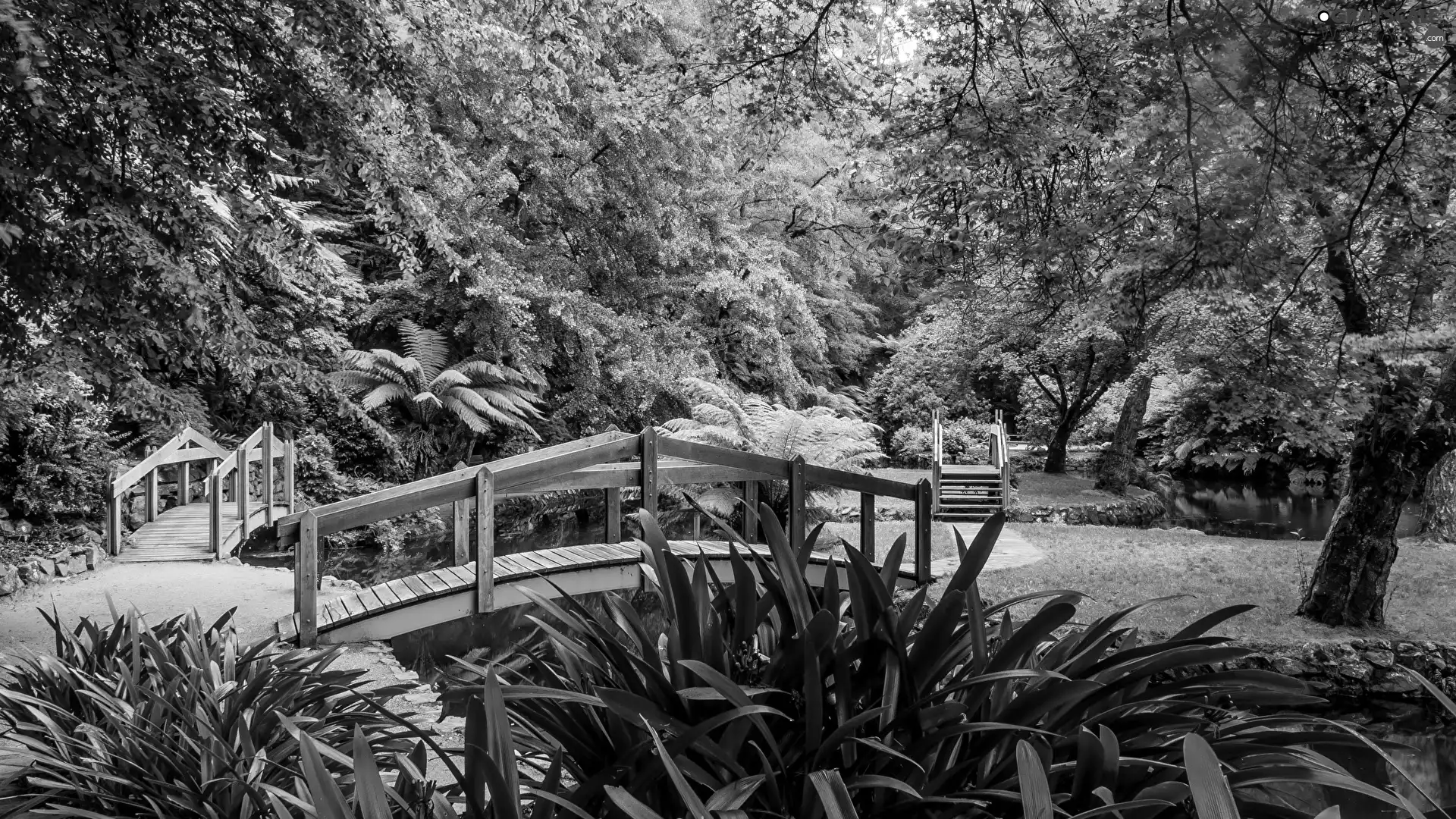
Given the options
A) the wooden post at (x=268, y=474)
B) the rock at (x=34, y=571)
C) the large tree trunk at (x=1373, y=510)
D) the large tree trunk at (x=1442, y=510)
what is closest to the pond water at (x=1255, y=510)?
the large tree trunk at (x=1442, y=510)

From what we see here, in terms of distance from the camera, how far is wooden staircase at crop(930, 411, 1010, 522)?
1388 centimetres

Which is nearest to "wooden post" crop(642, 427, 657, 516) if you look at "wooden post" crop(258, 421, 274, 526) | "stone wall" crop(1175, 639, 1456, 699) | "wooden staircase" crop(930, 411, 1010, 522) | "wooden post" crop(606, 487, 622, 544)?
"wooden post" crop(606, 487, 622, 544)

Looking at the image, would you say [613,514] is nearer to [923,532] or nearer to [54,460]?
[923,532]

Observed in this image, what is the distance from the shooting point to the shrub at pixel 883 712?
1.38m

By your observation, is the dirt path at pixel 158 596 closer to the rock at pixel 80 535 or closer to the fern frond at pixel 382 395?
the rock at pixel 80 535

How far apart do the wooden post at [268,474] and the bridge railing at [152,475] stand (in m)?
0.63

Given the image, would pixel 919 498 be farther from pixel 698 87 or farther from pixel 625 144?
pixel 625 144

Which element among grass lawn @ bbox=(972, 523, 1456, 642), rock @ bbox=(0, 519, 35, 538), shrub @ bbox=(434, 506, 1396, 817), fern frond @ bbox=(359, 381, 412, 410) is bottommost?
grass lawn @ bbox=(972, 523, 1456, 642)

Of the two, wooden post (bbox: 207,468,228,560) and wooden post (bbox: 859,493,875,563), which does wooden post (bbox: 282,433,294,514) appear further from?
wooden post (bbox: 859,493,875,563)

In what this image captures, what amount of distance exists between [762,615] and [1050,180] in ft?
12.7

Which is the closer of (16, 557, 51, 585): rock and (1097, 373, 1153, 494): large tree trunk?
(16, 557, 51, 585): rock

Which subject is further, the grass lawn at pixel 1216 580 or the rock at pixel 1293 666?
the grass lawn at pixel 1216 580

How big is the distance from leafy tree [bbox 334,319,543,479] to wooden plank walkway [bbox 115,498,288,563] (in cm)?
396

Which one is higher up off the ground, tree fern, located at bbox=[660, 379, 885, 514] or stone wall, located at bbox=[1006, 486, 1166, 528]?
tree fern, located at bbox=[660, 379, 885, 514]
